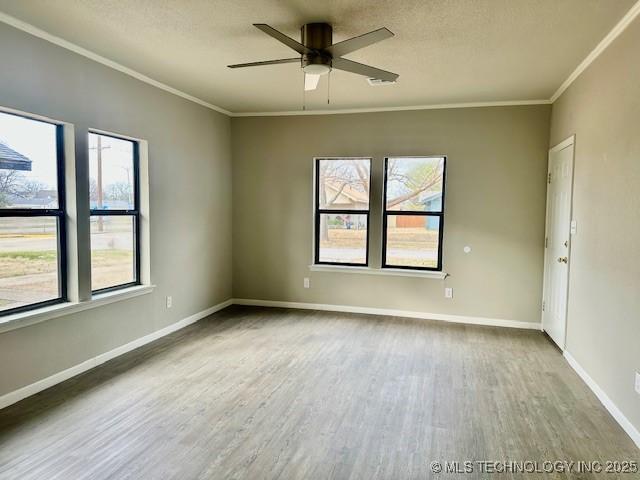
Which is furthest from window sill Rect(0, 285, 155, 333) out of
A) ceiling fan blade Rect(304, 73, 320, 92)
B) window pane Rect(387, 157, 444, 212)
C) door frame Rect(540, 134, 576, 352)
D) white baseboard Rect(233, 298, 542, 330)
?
door frame Rect(540, 134, 576, 352)

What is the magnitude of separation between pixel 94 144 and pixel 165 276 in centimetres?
→ 151

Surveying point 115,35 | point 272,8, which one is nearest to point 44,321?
point 115,35

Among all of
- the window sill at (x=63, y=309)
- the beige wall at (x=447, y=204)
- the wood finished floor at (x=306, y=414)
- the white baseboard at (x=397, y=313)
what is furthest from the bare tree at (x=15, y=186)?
the white baseboard at (x=397, y=313)

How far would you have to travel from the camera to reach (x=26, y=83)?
9.48 feet

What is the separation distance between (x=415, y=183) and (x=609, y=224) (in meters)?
2.46

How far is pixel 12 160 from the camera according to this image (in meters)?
2.88

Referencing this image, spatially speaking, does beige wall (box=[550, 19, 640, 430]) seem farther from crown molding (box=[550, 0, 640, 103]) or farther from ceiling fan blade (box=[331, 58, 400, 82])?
ceiling fan blade (box=[331, 58, 400, 82])

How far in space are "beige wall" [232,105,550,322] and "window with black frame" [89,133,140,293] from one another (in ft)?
6.08

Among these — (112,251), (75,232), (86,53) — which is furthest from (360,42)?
(112,251)

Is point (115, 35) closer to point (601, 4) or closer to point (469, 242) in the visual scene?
point (601, 4)

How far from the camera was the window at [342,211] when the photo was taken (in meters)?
5.38

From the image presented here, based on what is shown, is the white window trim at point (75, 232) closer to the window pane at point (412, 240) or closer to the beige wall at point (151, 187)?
the beige wall at point (151, 187)

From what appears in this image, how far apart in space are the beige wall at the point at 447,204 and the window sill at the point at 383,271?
68 millimetres

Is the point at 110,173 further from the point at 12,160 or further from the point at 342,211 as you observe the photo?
the point at 342,211
